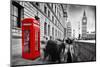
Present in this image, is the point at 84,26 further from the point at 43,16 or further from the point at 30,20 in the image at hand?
the point at 30,20

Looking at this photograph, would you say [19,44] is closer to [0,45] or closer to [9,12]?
[0,45]

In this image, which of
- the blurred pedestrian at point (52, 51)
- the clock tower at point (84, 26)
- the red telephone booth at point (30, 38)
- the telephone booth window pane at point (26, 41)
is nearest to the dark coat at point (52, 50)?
the blurred pedestrian at point (52, 51)

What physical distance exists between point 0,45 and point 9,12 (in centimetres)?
49

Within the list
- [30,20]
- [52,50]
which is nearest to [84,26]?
[52,50]

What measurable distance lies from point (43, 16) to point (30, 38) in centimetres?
40

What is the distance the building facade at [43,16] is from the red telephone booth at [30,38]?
68mm

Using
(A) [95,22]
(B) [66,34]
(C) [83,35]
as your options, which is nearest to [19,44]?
(B) [66,34]

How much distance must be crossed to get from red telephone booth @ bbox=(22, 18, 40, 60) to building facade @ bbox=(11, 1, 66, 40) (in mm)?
68

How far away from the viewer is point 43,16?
11.0ft

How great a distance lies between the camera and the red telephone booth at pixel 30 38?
126 inches

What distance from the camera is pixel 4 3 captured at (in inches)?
122

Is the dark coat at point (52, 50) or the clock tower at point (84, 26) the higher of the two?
the clock tower at point (84, 26)

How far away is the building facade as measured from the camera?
312 centimetres

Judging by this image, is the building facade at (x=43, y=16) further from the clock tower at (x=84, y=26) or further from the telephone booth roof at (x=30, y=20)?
the clock tower at (x=84, y=26)
